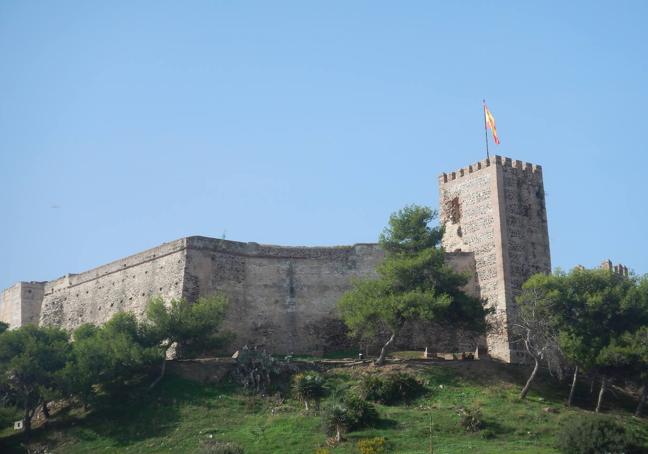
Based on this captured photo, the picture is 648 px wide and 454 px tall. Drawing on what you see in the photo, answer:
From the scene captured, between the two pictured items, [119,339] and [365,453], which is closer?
[365,453]

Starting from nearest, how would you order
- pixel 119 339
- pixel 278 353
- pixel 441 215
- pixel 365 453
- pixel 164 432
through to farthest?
pixel 365 453, pixel 164 432, pixel 119 339, pixel 278 353, pixel 441 215

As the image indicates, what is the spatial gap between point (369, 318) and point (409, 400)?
418cm

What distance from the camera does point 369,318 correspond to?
40719 mm

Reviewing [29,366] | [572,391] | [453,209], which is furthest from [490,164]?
[29,366]

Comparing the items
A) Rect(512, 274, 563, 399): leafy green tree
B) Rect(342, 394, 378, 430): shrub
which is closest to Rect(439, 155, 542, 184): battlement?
Rect(512, 274, 563, 399): leafy green tree

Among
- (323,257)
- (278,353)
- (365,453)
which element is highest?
(323,257)

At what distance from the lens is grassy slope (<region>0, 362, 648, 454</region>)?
111 ft

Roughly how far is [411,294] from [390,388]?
156 inches

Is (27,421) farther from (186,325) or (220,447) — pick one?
(220,447)

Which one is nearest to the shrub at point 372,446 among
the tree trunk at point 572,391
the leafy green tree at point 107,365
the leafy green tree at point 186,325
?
the tree trunk at point 572,391

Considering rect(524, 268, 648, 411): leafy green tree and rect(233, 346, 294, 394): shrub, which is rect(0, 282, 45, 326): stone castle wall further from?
rect(524, 268, 648, 411): leafy green tree

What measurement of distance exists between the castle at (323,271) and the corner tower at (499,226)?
4cm

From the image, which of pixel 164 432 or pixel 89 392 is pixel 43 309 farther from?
pixel 164 432

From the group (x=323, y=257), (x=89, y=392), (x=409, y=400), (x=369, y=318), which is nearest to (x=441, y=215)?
(x=323, y=257)
